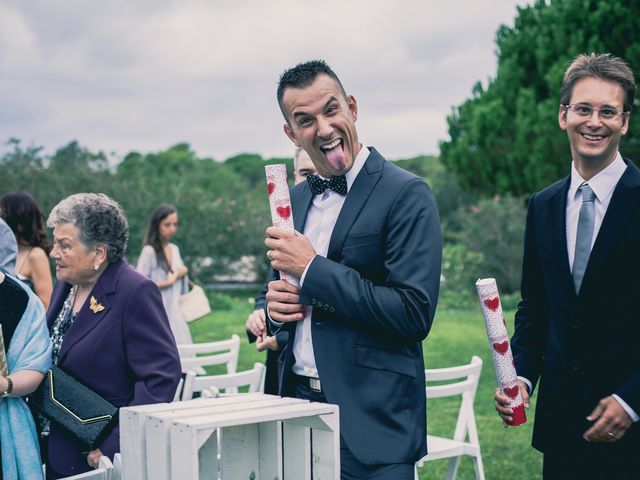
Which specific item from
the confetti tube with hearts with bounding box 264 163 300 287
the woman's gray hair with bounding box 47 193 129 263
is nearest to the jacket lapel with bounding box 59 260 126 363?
the woman's gray hair with bounding box 47 193 129 263

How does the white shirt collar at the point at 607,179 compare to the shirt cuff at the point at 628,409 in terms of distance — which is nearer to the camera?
the shirt cuff at the point at 628,409

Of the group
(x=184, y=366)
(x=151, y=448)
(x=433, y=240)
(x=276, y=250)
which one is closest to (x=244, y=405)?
(x=151, y=448)

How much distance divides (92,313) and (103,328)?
12 centimetres

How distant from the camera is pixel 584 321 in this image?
2770 millimetres

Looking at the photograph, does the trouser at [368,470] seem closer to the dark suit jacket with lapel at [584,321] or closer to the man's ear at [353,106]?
the dark suit jacket with lapel at [584,321]

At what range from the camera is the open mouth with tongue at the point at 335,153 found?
106 inches

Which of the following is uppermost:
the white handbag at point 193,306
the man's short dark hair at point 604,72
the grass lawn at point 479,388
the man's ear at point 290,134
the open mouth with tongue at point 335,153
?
the man's short dark hair at point 604,72

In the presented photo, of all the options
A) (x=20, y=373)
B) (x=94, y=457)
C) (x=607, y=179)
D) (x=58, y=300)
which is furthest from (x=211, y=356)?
(x=607, y=179)

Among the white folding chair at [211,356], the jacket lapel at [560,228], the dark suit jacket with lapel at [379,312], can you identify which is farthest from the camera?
the white folding chair at [211,356]

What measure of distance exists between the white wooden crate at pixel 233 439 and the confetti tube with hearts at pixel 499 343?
27.8 inches

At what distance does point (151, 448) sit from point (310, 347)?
66 cm

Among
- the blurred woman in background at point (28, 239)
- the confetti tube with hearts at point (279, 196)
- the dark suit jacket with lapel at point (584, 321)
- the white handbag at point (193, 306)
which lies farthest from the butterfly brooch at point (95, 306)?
the white handbag at point (193, 306)

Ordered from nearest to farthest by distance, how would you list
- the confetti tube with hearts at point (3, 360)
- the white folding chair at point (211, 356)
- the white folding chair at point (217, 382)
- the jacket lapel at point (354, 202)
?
the jacket lapel at point (354, 202) < the confetti tube with hearts at point (3, 360) < the white folding chair at point (217, 382) < the white folding chair at point (211, 356)

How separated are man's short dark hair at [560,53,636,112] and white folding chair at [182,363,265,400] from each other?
250cm
